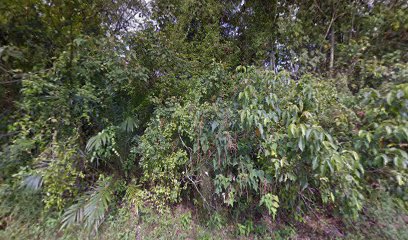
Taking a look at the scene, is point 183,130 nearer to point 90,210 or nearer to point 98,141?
point 98,141

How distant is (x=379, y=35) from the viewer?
344cm

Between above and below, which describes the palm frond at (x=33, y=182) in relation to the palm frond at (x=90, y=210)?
above

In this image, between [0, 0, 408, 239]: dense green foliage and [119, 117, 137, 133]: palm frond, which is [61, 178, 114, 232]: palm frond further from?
[119, 117, 137, 133]: palm frond

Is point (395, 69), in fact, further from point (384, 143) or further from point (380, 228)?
point (380, 228)

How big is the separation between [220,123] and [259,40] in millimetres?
2940

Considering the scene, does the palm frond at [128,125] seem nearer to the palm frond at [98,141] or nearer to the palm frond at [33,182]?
the palm frond at [98,141]

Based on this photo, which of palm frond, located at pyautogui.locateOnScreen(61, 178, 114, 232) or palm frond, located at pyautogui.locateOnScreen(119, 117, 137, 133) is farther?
palm frond, located at pyautogui.locateOnScreen(119, 117, 137, 133)

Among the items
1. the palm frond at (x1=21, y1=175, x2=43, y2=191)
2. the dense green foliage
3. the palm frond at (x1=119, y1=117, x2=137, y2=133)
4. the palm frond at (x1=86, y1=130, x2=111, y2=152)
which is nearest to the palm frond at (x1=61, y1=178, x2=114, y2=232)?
the dense green foliage

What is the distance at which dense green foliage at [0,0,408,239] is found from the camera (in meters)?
1.89

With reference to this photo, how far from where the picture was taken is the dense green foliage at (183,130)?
1888 mm

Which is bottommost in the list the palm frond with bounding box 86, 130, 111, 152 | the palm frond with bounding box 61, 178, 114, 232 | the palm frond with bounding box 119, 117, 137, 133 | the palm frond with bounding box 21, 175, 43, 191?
the palm frond with bounding box 61, 178, 114, 232

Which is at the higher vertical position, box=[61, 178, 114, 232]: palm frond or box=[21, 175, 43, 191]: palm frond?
box=[21, 175, 43, 191]: palm frond

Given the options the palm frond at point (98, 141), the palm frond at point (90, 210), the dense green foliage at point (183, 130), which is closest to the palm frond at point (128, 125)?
the dense green foliage at point (183, 130)

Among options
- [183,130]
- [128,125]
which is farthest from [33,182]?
[183,130]
